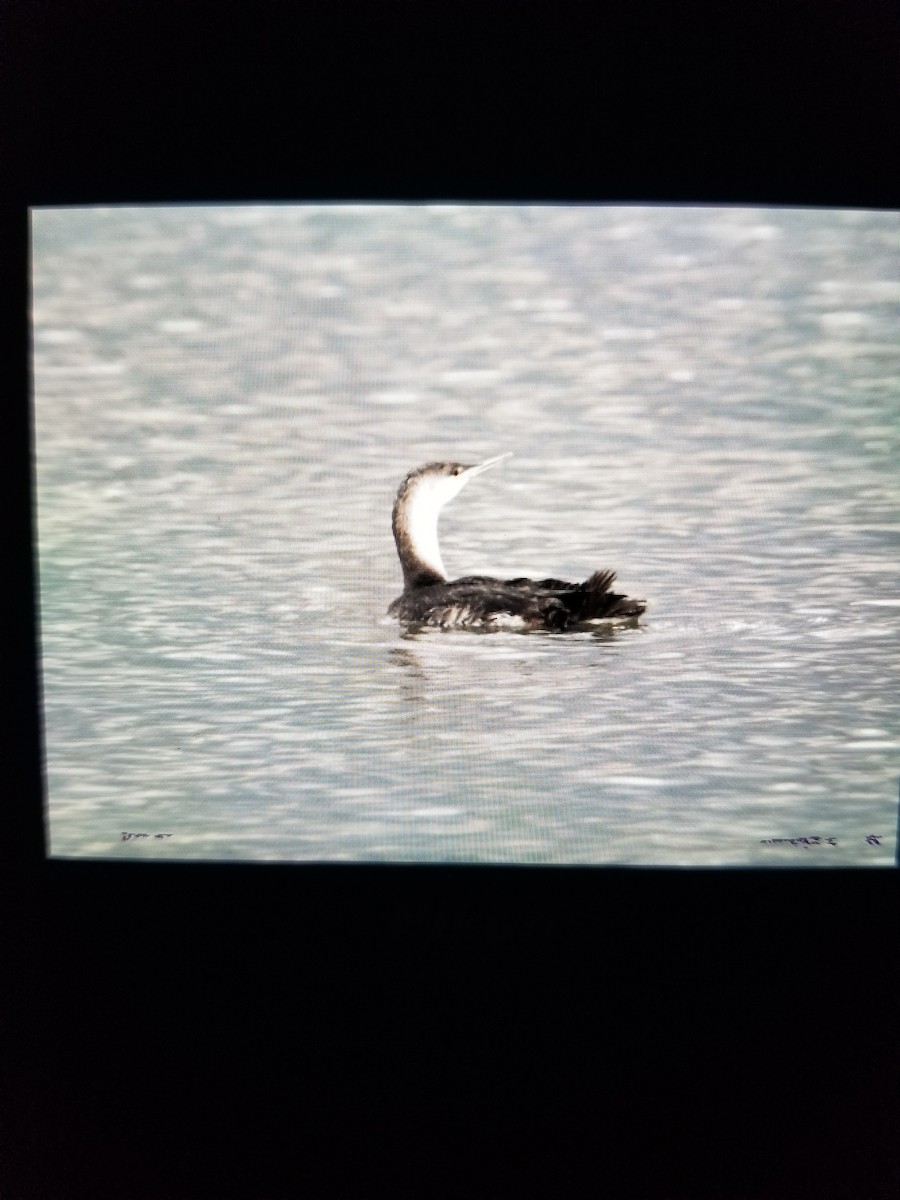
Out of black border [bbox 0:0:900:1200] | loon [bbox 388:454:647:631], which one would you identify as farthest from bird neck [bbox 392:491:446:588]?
black border [bbox 0:0:900:1200]

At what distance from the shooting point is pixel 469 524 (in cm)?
237

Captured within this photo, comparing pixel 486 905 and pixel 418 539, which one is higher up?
pixel 418 539

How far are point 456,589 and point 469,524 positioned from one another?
4.1 inches

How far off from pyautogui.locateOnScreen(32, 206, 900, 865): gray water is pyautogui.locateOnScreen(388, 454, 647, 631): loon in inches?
1.0

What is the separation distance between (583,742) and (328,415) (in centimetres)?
65

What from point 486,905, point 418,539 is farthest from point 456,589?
point 486,905

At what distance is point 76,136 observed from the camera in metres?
2.33

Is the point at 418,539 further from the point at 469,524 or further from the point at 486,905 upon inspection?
the point at 486,905

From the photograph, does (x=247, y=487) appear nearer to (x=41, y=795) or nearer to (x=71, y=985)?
(x=41, y=795)

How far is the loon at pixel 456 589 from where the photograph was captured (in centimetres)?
233

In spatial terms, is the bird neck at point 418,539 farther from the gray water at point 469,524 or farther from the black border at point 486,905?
the black border at point 486,905

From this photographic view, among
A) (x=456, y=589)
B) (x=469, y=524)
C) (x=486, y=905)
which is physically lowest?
(x=486, y=905)

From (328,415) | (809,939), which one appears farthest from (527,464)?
(809,939)

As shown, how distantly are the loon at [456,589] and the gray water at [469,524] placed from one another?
0.02 metres
